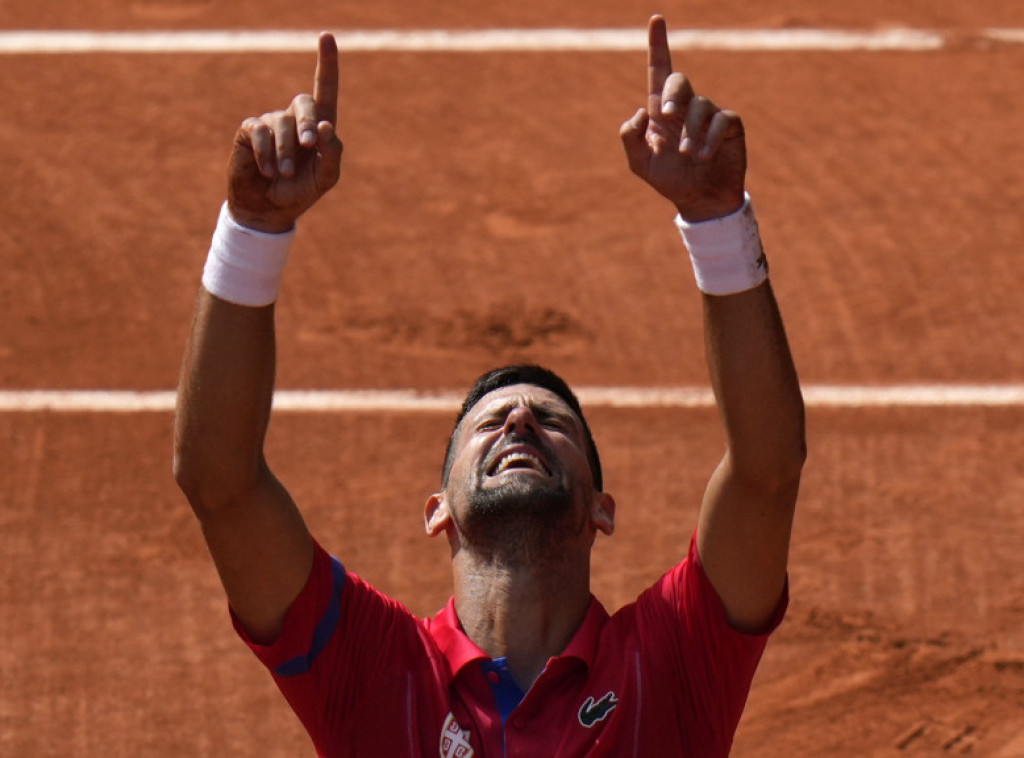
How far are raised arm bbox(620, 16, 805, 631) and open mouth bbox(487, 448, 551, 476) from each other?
53 cm

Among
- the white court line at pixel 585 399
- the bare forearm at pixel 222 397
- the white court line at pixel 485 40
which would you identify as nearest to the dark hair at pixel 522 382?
the bare forearm at pixel 222 397

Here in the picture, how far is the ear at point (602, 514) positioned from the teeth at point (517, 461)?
21 cm

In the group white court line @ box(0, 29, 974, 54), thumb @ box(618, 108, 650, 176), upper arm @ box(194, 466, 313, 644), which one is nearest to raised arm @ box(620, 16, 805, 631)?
thumb @ box(618, 108, 650, 176)

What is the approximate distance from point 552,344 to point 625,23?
8.75ft

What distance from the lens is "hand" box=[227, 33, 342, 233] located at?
409cm

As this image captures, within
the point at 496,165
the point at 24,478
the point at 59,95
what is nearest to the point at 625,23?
the point at 496,165

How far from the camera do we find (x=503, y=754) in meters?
4.42

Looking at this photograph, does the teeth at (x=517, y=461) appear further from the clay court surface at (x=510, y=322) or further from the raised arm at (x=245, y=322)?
the clay court surface at (x=510, y=322)

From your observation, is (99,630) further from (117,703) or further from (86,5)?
(86,5)

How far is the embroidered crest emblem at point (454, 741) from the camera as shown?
4.42 meters

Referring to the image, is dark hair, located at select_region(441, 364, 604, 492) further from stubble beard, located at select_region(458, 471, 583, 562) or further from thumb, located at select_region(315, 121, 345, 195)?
thumb, located at select_region(315, 121, 345, 195)

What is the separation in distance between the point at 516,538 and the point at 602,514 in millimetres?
319

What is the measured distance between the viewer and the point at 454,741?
Answer: 4.44 meters

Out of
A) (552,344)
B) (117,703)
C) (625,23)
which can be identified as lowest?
(117,703)
